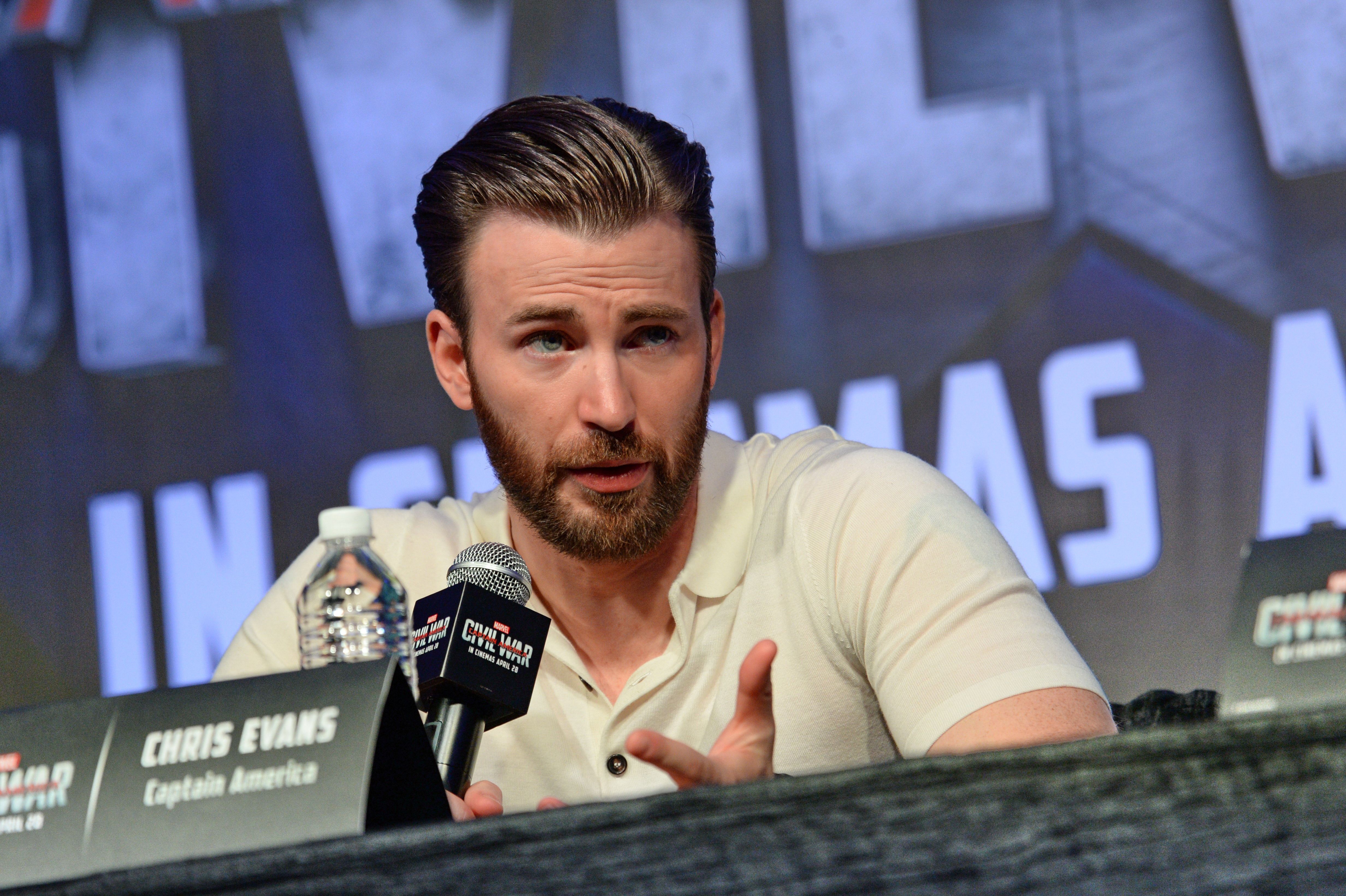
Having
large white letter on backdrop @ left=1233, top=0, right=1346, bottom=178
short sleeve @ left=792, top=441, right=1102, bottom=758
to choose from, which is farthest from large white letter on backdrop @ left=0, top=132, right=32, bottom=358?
large white letter on backdrop @ left=1233, top=0, right=1346, bottom=178

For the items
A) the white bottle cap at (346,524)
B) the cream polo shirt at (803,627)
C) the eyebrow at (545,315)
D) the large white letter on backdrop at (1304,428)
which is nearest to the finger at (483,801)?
the white bottle cap at (346,524)

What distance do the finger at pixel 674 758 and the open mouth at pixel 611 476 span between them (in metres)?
0.64

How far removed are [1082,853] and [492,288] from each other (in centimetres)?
120

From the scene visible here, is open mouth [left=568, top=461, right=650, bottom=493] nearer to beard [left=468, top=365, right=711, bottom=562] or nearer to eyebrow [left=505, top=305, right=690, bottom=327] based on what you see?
beard [left=468, top=365, right=711, bottom=562]

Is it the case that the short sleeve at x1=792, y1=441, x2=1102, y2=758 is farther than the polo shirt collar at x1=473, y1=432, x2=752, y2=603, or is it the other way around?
the polo shirt collar at x1=473, y1=432, x2=752, y2=603

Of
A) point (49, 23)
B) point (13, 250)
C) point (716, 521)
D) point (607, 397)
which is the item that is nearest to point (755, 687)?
point (607, 397)

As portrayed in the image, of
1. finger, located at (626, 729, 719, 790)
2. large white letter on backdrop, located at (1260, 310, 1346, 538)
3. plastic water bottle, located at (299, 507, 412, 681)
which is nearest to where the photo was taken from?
finger, located at (626, 729, 719, 790)

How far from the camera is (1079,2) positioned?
9.45 ft

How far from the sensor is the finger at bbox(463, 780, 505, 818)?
94 cm

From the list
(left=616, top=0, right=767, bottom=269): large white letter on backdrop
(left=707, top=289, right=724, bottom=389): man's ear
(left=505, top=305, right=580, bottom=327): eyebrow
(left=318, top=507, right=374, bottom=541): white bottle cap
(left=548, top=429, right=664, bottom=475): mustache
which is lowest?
(left=548, top=429, right=664, bottom=475): mustache

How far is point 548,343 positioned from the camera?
1575 millimetres

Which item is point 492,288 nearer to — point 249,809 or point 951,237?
point 249,809

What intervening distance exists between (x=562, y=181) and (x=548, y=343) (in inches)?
8.5

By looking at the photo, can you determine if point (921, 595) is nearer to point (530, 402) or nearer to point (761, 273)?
point (530, 402)
